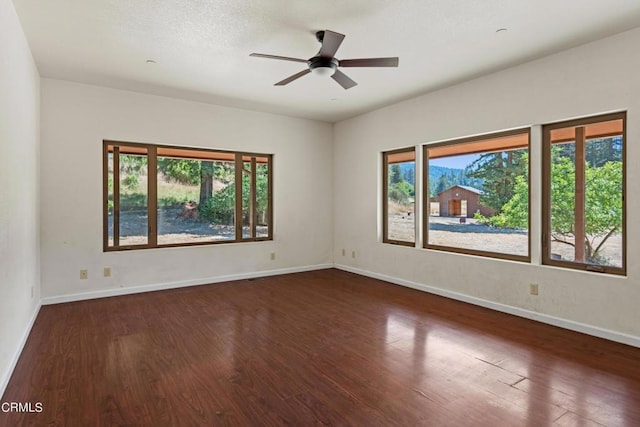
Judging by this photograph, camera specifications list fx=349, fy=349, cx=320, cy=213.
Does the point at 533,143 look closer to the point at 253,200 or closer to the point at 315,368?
the point at 315,368

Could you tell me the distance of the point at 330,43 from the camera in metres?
2.82

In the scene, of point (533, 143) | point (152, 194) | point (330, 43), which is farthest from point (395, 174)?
point (152, 194)

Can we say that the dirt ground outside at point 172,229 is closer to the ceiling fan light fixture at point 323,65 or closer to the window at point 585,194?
the ceiling fan light fixture at point 323,65

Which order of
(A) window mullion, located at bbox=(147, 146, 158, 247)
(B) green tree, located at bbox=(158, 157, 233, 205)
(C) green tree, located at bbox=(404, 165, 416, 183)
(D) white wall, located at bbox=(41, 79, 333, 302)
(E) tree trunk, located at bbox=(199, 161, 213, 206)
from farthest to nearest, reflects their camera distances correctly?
(E) tree trunk, located at bbox=(199, 161, 213, 206), (C) green tree, located at bbox=(404, 165, 416, 183), (B) green tree, located at bbox=(158, 157, 233, 205), (A) window mullion, located at bbox=(147, 146, 158, 247), (D) white wall, located at bbox=(41, 79, 333, 302)

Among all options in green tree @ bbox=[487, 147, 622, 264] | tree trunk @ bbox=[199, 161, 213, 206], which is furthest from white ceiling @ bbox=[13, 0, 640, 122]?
tree trunk @ bbox=[199, 161, 213, 206]

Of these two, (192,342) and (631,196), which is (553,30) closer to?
(631,196)

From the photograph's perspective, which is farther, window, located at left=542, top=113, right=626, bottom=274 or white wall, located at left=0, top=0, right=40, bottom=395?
window, located at left=542, top=113, right=626, bottom=274

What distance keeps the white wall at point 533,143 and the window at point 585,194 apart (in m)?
0.11

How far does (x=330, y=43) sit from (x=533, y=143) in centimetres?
254

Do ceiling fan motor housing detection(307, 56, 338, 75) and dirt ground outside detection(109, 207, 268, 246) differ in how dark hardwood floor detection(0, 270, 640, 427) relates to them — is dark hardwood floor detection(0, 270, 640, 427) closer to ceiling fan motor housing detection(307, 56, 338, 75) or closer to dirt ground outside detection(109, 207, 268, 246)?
dirt ground outside detection(109, 207, 268, 246)

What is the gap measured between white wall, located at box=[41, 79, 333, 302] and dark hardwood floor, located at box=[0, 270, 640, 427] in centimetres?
69

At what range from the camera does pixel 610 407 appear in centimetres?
217

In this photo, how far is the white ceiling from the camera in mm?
2740

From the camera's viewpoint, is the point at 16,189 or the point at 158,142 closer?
the point at 16,189
